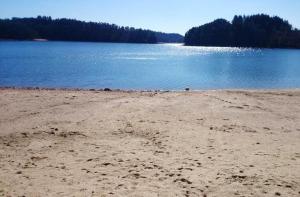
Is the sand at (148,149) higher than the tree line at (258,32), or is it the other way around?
the tree line at (258,32)

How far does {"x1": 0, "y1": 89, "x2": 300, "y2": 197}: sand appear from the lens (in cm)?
693

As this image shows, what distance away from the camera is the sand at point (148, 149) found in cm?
693

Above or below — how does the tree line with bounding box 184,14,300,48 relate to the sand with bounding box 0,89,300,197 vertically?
above

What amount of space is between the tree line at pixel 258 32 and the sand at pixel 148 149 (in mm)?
151743

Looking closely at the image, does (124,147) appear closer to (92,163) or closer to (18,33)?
(92,163)

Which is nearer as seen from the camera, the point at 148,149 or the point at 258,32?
the point at 148,149

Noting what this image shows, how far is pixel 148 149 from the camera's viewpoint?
9164 millimetres

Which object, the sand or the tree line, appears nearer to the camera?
the sand

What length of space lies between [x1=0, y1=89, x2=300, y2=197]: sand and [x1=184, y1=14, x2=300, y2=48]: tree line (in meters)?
152

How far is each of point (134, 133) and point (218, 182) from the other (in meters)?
4.02

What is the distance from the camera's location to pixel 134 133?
35.2 feet

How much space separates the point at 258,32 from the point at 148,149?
528ft

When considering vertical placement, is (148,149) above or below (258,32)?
below

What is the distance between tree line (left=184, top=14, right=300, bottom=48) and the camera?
160m
